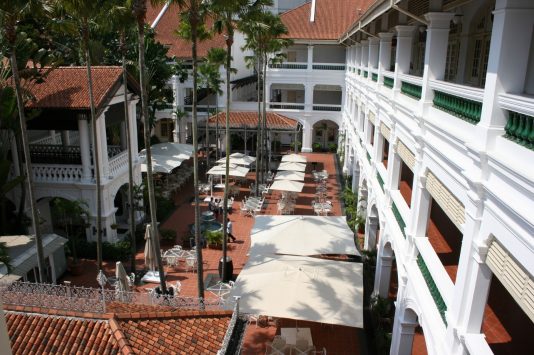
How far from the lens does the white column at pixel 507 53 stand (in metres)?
5.41

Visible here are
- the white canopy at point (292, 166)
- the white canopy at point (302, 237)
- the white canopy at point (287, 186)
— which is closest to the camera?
the white canopy at point (302, 237)

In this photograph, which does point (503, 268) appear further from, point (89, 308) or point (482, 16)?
point (482, 16)

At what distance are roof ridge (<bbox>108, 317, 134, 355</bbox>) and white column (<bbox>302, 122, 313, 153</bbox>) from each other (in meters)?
31.7

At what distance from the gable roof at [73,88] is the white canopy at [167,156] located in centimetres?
731

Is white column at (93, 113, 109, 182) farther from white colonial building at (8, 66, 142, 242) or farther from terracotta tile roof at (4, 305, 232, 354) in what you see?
terracotta tile roof at (4, 305, 232, 354)

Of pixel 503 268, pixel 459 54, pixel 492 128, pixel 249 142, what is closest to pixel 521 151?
pixel 492 128

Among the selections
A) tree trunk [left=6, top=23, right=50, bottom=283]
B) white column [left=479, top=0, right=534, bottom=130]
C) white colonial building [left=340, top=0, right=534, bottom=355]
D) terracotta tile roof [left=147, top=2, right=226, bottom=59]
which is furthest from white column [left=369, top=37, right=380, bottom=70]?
terracotta tile roof [left=147, top=2, right=226, bottom=59]

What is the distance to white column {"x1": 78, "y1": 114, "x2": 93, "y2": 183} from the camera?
18053 mm

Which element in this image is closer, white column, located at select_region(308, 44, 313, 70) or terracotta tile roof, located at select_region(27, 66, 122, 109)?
terracotta tile roof, located at select_region(27, 66, 122, 109)

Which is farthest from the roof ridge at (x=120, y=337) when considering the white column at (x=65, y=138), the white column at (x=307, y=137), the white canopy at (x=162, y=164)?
the white column at (x=307, y=137)

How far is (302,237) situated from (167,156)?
14.6 m

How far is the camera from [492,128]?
5766mm

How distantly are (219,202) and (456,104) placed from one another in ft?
63.4

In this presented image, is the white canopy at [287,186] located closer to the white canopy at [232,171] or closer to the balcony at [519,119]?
the white canopy at [232,171]
